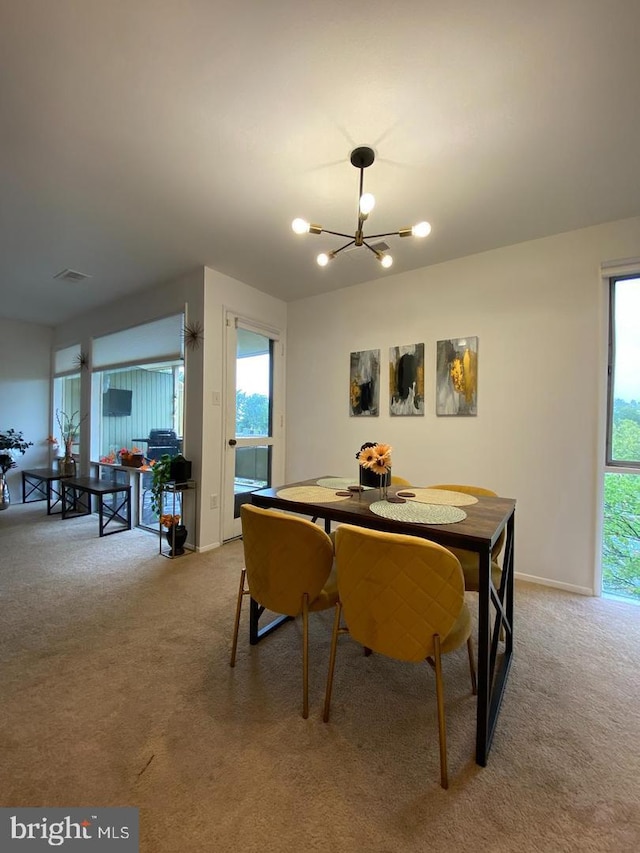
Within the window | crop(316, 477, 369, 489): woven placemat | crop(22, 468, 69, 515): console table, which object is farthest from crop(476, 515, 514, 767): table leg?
crop(22, 468, 69, 515): console table

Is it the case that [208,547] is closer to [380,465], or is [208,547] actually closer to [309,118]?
[380,465]

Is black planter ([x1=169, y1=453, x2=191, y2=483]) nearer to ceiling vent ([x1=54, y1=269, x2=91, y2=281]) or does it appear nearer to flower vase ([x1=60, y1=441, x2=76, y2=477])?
ceiling vent ([x1=54, y1=269, x2=91, y2=281])

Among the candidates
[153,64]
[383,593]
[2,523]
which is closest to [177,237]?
[153,64]

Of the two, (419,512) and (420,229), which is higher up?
(420,229)

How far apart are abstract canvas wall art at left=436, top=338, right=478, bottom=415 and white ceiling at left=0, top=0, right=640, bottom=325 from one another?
822mm

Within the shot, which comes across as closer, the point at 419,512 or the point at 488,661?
the point at 488,661

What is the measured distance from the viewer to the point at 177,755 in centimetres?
130

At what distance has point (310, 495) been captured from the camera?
79.6 inches

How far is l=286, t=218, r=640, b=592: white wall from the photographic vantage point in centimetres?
262

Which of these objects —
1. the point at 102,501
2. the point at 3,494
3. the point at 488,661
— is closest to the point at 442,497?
the point at 488,661

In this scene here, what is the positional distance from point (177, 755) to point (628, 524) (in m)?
3.12

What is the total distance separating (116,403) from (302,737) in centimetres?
471

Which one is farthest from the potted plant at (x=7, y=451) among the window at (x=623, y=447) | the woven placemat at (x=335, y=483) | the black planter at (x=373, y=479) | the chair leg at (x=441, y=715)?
the window at (x=623, y=447)

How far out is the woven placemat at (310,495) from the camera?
191 cm
